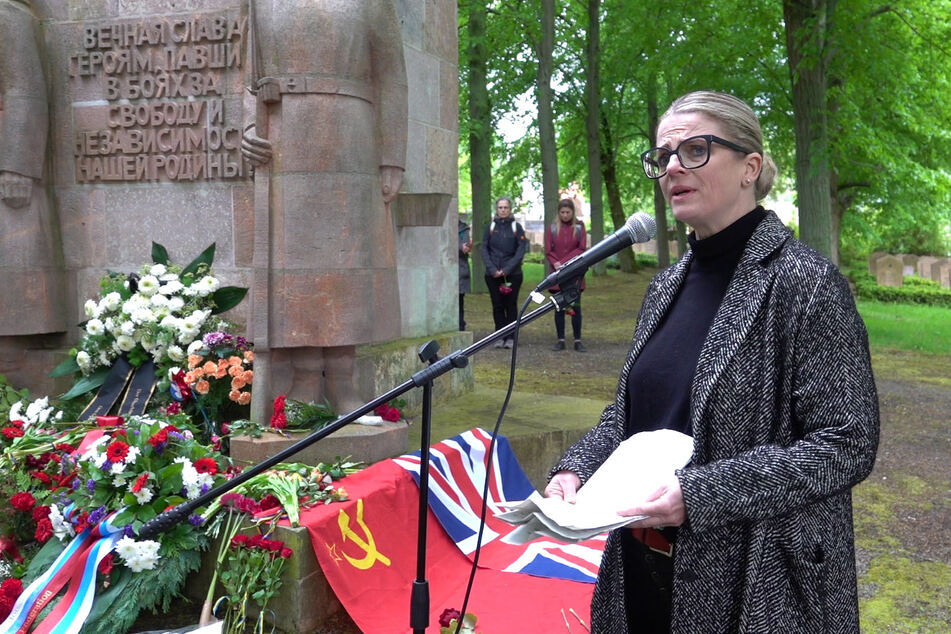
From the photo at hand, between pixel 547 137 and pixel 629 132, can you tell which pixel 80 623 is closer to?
pixel 547 137

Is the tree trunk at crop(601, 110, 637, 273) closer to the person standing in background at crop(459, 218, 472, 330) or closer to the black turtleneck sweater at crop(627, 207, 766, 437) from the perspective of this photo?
the person standing in background at crop(459, 218, 472, 330)

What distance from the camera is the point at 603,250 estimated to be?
2.12 meters

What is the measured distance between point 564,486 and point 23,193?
435 cm

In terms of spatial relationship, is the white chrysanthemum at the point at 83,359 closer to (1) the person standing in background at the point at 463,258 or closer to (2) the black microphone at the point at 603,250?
(2) the black microphone at the point at 603,250

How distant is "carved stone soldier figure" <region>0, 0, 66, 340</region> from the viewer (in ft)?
16.7

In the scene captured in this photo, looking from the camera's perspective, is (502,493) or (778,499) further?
(502,493)

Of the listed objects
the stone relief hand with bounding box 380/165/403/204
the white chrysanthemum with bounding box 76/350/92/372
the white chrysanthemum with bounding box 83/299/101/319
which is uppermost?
the stone relief hand with bounding box 380/165/403/204

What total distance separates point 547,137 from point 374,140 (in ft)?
43.1

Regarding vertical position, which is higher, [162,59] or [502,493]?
[162,59]

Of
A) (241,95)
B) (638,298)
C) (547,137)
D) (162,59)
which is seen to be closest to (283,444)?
(241,95)

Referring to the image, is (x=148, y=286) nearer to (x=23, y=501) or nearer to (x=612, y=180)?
(x=23, y=501)

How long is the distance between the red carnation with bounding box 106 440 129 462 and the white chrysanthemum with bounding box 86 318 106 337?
64.2 inches

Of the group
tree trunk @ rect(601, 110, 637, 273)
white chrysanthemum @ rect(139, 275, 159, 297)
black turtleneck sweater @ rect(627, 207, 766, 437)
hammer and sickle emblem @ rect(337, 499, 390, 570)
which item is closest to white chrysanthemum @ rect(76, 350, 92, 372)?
white chrysanthemum @ rect(139, 275, 159, 297)

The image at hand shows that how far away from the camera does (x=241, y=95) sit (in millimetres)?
5191
